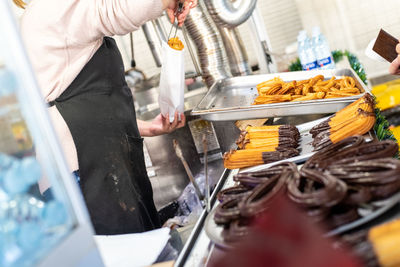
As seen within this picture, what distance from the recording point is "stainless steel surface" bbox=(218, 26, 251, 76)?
3932mm

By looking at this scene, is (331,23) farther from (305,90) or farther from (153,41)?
(305,90)

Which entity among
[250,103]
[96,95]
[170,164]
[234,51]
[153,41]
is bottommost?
[170,164]

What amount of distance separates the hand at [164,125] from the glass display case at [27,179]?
1689 mm

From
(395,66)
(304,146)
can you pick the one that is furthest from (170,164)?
(395,66)

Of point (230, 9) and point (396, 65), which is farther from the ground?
point (230, 9)

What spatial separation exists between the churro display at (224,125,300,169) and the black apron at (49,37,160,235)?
65 centimetres

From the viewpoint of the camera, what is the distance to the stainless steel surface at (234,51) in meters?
3.93

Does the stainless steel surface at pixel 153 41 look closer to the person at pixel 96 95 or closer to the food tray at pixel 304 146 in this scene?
the person at pixel 96 95

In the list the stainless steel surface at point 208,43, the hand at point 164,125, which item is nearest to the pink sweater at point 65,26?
the hand at point 164,125

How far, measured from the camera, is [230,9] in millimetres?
3736

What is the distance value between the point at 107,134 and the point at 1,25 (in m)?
1.40

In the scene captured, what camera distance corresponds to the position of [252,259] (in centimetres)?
87

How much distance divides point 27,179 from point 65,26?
4.36 ft

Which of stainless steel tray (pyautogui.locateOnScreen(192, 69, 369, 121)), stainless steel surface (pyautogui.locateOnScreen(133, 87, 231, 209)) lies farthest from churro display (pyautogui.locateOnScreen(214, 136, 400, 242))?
stainless steel surface (pyautogui.locateOnScreen(133, 87, 231, 209))
